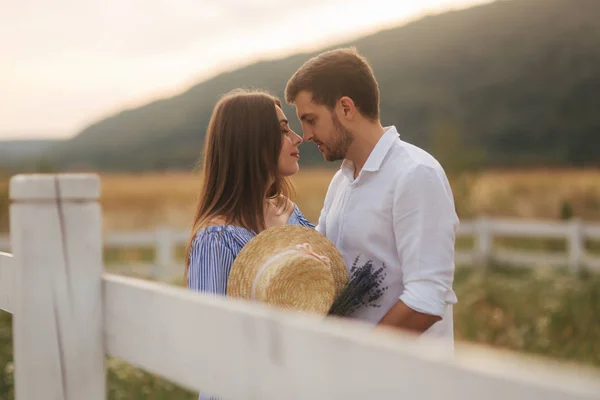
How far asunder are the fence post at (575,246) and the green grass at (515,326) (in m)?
1.85

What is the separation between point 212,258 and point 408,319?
0.75 meters

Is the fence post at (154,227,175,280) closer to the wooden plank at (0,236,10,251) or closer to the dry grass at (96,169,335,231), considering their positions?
the wooden plank at (0,236,10,251)

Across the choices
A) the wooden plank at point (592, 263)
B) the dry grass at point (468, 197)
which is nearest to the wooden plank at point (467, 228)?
the dry grass at point (468, 197)

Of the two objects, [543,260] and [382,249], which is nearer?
[382,249]

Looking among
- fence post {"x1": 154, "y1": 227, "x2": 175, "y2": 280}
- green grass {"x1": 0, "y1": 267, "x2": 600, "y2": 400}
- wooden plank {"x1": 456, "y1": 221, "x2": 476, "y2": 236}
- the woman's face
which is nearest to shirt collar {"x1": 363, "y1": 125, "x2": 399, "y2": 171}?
the woman's face

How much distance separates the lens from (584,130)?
75625 millimetres

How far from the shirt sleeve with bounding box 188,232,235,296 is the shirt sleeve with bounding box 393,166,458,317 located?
25.4 inches

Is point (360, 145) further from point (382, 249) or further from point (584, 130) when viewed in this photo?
→ point (584, 130)

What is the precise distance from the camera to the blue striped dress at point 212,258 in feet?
8.64

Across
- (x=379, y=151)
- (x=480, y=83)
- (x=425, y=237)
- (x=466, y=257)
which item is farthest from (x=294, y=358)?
(x=480, y=83)

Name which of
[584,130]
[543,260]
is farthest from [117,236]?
[584,130]

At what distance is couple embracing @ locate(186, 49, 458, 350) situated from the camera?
272cm

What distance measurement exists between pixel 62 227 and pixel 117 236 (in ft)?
36.9

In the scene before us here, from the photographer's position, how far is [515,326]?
24.8ft
